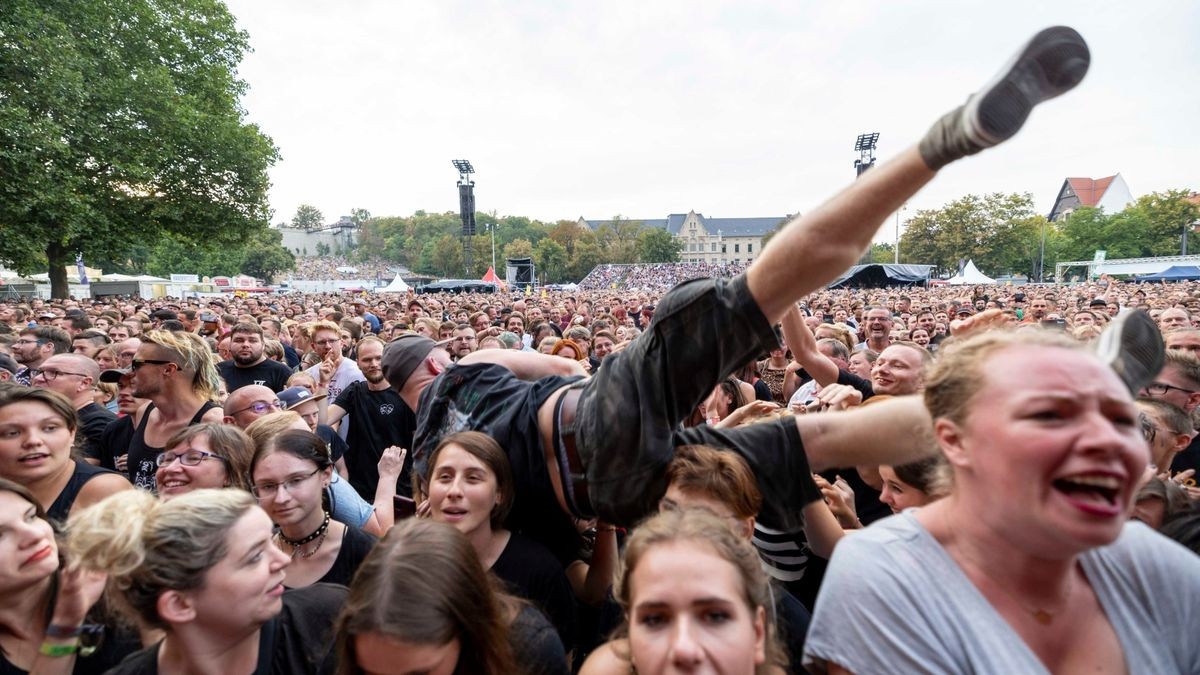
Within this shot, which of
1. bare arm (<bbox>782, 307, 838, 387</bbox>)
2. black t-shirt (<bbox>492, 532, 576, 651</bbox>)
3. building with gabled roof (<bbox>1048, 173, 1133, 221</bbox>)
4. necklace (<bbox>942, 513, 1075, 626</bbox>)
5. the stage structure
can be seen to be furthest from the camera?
building with gabled roof (<bbox>1048, 173, 1133, 221</bbox>)

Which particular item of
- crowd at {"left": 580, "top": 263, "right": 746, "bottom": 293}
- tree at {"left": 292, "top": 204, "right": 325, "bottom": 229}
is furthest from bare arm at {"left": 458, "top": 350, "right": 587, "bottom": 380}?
tree at {"left": 292, "top": 204, "right": 325, "bottom": 229}

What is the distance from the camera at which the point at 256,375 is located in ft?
19.6

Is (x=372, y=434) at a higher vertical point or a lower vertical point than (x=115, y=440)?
lower

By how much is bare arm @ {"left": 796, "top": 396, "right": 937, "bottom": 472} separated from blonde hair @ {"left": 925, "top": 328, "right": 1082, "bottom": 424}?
11.9 inches

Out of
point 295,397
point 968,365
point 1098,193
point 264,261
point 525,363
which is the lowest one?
point 295,397

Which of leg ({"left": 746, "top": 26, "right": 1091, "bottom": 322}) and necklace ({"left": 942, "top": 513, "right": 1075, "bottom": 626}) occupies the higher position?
leg ({"left": 746, "top": 26, "right": 1091, "bottom": 322})

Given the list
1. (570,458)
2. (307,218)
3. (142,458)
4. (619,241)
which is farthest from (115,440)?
(307,218)

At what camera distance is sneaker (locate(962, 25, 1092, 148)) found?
1.26 metres

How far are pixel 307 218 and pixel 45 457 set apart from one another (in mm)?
160592

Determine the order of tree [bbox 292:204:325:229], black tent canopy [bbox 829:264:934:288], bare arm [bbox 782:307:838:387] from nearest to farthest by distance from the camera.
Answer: bare arm [bbox 782:307:838:387] → black tent canopy [bbox 829:264:934:288] → tree [bbox 292:204:325:229]

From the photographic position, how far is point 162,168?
21.4m

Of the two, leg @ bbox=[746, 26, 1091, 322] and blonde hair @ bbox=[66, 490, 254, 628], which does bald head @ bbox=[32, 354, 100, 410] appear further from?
leg @ bbox=[746, 26, 1091, 322]

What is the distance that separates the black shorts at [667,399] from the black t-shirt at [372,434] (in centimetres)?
304

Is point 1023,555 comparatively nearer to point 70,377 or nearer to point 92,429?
point 92,429
